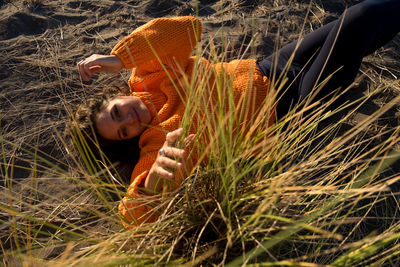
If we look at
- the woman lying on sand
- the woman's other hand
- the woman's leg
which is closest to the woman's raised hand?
the woman lying on sand

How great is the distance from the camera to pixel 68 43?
1944mm

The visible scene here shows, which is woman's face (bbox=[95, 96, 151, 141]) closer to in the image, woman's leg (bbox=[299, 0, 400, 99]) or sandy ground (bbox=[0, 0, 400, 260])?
sandy ground (bbox=[0, 0, 400, 260])

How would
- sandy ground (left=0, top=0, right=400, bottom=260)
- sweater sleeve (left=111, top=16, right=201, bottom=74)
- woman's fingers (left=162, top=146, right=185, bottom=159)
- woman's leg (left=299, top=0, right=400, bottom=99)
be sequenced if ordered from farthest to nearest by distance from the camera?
sandy ground (left=0, top=0, right=400, bottom=260) < sweater sleeve (left=111, top=16, right=201, bottom=74) < woman's leg (left=299, top=0, right=400, bottom=99) < woman's fingers (left=162, top=146, right=185, bottom=159)

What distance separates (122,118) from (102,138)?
0.18m

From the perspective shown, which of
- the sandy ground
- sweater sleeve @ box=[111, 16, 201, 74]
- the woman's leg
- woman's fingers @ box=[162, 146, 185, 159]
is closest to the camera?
woman's fingers @ box=[162, 146, 185, 159]

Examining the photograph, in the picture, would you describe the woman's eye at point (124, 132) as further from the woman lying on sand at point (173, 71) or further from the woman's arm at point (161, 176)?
the woman's arm at point (161, 176)

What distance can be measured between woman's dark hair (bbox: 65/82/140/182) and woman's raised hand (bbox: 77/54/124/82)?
0.16 meters

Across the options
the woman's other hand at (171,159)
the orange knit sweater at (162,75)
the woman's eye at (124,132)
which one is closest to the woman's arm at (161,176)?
the woman's other hand at (171,159)

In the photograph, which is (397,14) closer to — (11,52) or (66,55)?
(66,55)

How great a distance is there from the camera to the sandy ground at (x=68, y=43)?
157 centimetres

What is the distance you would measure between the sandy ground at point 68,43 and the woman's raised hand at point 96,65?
467 millimetres

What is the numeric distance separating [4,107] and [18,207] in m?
0.67

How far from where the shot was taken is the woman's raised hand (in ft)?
4.16

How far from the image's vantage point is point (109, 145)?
1.42 metres
